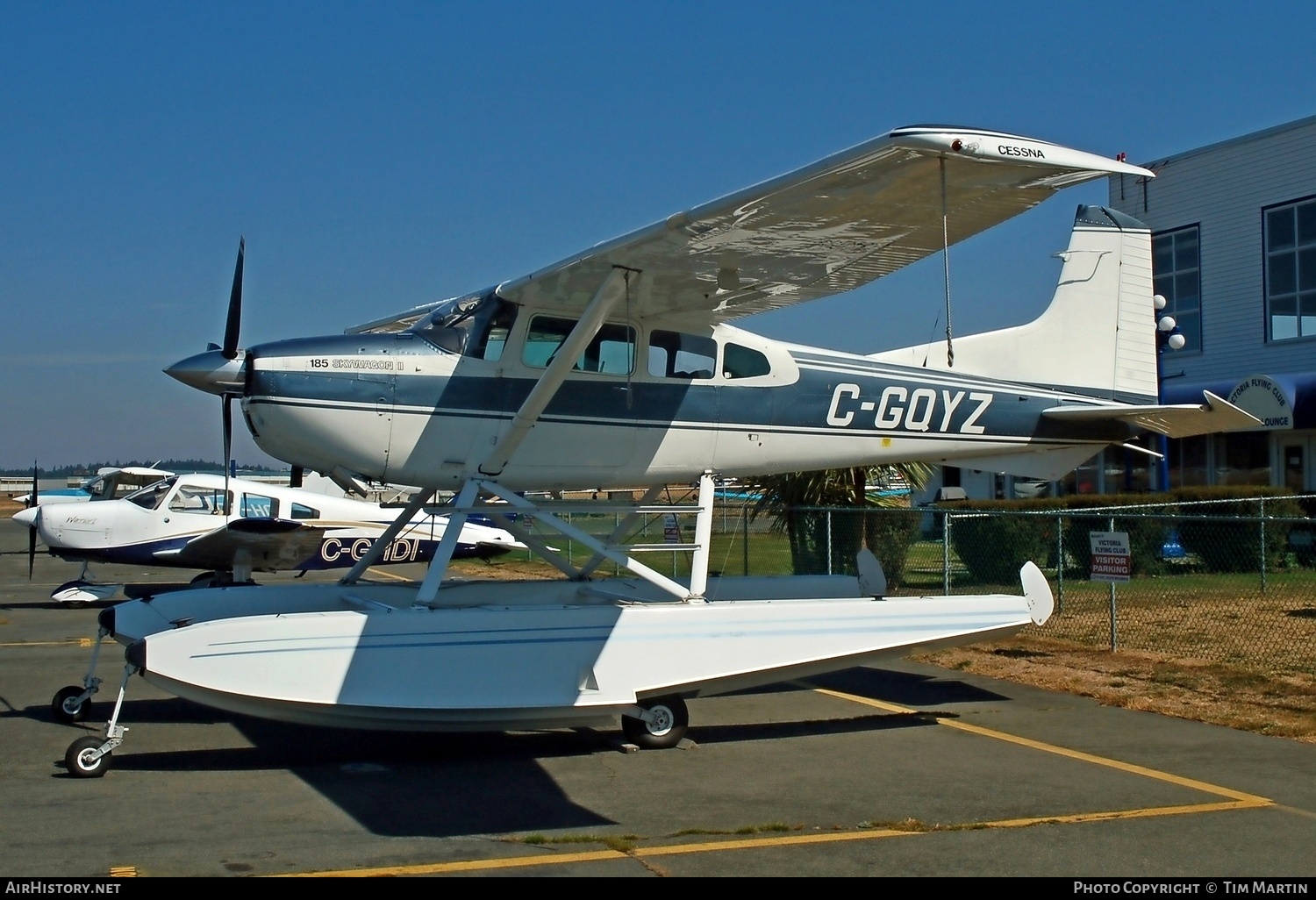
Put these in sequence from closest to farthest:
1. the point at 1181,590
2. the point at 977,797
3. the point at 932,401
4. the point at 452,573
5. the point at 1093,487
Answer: the point at 977,797
the point at 932,401
the point at 1181,590
the point at 452,573
the point at 1093,487

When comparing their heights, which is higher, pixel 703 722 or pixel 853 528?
pixel 853 528

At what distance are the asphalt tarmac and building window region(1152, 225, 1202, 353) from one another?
21.8 m

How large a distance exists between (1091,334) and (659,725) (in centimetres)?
630

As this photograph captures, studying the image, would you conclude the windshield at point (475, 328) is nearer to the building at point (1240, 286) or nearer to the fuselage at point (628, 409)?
the fuselage at point (628, 409)

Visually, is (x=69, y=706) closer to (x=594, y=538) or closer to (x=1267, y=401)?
(x=594, y=538)

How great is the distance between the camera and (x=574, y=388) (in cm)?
934

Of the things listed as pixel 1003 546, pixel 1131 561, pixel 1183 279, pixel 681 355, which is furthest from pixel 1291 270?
pixel 681 355

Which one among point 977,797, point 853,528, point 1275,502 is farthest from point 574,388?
point 1275,502

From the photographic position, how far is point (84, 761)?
728 cm

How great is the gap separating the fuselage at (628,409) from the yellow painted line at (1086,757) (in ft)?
7.17

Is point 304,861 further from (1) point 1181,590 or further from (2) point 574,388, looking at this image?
(1) point 1181,590

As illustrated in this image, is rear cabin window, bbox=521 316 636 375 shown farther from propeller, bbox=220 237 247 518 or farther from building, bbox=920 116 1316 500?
building, bbox=920 116 1316 500

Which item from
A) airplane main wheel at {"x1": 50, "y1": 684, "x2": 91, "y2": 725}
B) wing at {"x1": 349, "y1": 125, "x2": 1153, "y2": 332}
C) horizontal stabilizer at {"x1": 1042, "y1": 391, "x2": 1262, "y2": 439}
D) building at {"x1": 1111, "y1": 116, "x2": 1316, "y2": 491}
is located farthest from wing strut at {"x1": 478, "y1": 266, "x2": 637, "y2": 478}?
building at {"x1": 1111, "y1": 116, "x2": 1316, "y2": 491}

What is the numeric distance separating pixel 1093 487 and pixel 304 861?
26904mm
